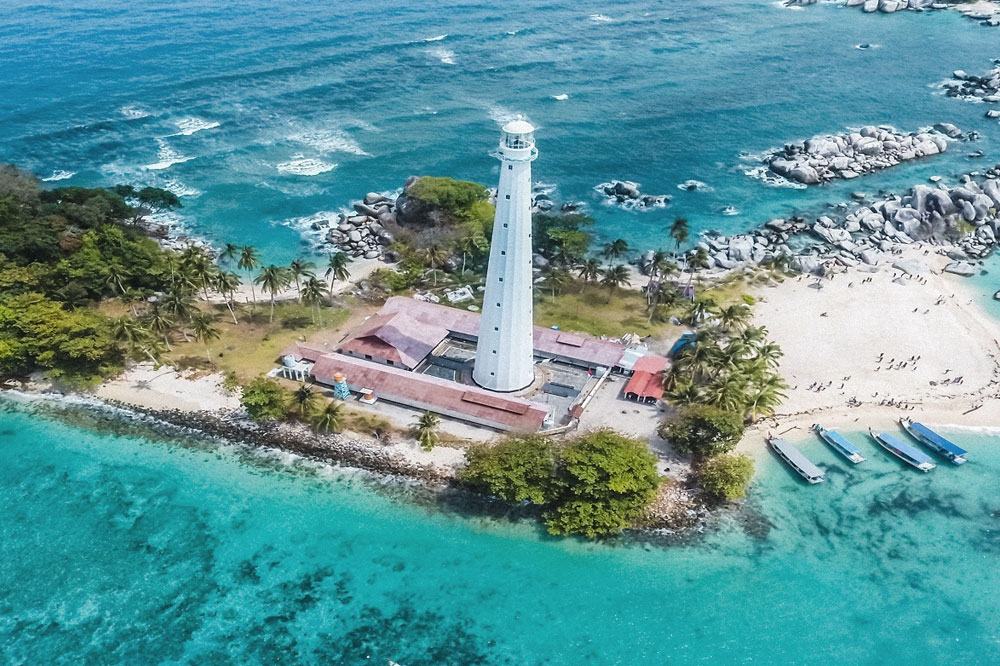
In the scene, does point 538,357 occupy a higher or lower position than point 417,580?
higher

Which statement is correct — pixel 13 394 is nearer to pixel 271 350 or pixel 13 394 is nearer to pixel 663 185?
pixel 271 350

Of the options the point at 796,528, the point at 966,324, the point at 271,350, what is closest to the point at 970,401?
the point at 966,324

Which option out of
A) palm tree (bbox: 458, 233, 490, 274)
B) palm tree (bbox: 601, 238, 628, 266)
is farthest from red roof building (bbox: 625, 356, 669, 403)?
palm tree (bbox: 458, 233, 490, 274)

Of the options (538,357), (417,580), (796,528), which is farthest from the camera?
(538,357)

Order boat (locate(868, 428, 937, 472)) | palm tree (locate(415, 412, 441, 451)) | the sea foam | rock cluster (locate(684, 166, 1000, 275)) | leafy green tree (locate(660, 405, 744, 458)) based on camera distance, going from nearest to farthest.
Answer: leafy green tree (locate(660, 405, 744, 458))
palm tree (locate(415, 412, 441, 451))
boat (locate(868, 428, 937, 472))
rock cluster (locate(684, 166, 1000, 275))
the sea foam

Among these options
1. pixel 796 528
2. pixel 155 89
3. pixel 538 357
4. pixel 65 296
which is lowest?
pixel 796 528

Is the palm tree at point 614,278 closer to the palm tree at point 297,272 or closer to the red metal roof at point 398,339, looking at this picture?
the red metal roof at point 398,339

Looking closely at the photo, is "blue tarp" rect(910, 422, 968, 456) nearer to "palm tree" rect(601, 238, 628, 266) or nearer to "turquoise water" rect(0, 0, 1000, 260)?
"palm tree" rect(601, 238, 628, 266)

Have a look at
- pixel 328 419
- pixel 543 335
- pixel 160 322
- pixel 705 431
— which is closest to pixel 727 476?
pixel 705 431
